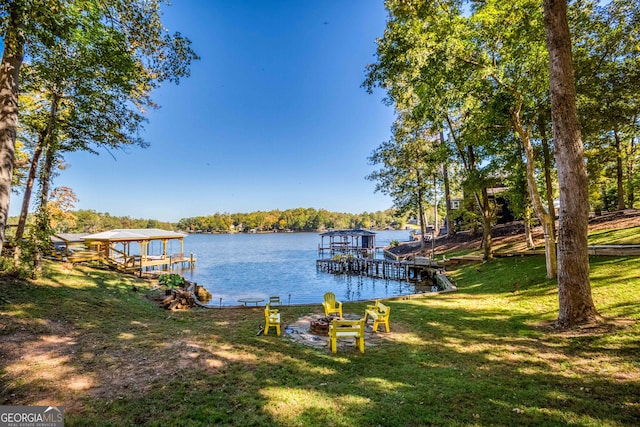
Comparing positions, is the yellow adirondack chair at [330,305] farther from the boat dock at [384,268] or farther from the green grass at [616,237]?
the boat dock at [384,268]

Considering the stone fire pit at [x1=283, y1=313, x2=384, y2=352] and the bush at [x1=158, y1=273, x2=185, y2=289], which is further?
the bush at [x1=158, y1=273, x2=185, y2=289]

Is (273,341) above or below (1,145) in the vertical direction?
below

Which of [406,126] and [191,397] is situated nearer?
[191,397]

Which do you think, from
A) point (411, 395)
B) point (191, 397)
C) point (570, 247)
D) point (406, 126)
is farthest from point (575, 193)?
point (406, 126)

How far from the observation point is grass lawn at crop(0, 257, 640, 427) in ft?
11.4

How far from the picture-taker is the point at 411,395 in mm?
3945

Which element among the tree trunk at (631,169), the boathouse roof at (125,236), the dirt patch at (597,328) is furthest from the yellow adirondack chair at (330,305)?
the tree trunk at (631,169)

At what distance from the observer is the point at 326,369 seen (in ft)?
16.3

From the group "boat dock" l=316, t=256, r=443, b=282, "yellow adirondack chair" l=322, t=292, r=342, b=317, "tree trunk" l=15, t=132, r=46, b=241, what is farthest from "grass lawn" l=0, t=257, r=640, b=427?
"boat dock" l=316, t=256, r=443, b=282

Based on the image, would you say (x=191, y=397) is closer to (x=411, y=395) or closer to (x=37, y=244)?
(x=411, y=395)

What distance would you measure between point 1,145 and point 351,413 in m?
5.97

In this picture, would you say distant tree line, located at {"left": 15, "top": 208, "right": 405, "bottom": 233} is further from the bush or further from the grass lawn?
the grass lawn

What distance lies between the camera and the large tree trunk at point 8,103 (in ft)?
13.9

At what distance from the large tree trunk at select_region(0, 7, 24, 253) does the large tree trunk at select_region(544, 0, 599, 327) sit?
964 centimetres
